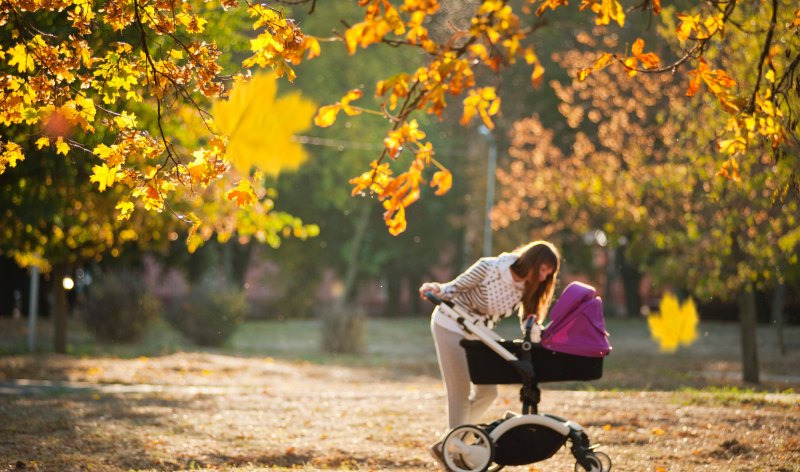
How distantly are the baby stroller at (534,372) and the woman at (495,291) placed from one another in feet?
0.68

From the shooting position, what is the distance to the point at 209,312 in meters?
27.6

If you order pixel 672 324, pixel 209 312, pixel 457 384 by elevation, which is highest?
pixel 209 312

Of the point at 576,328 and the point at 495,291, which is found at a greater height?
the point at 495,291

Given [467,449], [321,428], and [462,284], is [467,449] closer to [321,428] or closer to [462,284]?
[462,284]

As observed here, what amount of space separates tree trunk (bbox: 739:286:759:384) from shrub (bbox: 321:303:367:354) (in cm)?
1084

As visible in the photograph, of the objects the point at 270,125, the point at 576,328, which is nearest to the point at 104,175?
the point at 576,328

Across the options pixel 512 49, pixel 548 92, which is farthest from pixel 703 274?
pixel 548 92

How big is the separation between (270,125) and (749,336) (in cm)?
2166

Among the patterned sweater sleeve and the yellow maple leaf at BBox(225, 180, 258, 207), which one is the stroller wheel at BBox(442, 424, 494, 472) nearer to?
the patterned sweater sleeve

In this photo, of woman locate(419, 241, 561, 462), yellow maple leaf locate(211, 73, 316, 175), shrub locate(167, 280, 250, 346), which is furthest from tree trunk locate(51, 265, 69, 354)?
woman locate(419, 241, 561, 462)

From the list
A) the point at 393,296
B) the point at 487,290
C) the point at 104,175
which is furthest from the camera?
the point at 393,296

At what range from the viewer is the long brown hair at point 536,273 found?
7414 millimetres

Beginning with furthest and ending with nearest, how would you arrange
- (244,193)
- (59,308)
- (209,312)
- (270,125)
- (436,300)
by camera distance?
1. (270,125)
2. (209,312)
3. (59,308)
4. (436,300)
5. (244,193)

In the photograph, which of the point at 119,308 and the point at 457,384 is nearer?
the point at 457,384
